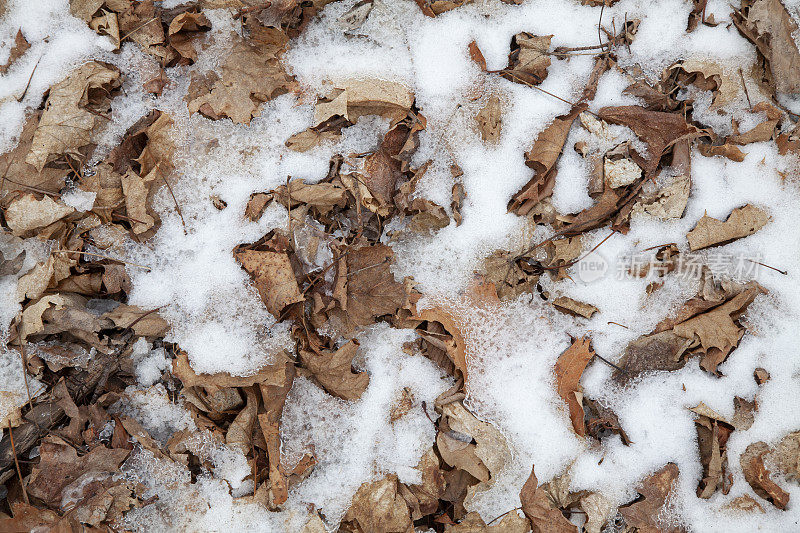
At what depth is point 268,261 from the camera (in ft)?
8.05

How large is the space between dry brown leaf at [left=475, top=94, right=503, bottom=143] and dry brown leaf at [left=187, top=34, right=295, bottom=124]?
1.05m

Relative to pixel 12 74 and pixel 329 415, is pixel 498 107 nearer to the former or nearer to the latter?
pixel 329 415

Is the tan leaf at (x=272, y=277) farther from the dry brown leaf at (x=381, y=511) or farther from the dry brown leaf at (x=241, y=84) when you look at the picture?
the dry brown leaf at (x=381, y=511)

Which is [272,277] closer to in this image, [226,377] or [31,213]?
[226,377]

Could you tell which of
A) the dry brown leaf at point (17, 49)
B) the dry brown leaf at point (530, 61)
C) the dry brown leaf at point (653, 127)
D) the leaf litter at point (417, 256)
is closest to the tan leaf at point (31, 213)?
the leaf litter at point (417, 256)

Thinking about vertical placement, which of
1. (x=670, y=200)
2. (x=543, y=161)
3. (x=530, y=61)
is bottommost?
(x=670, y=200)

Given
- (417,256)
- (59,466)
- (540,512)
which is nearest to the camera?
(59,466)

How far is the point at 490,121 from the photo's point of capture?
259 centimetres

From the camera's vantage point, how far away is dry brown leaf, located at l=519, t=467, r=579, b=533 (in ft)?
8.18

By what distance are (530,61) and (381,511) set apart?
251cm

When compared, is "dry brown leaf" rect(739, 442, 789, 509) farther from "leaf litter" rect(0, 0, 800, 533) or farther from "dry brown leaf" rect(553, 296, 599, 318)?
"dry brown leaf" rect(553, 296, 599, 318)

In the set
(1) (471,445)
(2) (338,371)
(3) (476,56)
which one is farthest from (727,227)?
(2) (338,371)

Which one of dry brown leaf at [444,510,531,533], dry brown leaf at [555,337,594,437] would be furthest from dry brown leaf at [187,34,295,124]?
dry brown leaf at [444,510,531,533]

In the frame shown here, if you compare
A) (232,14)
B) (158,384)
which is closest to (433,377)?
(158,384)
